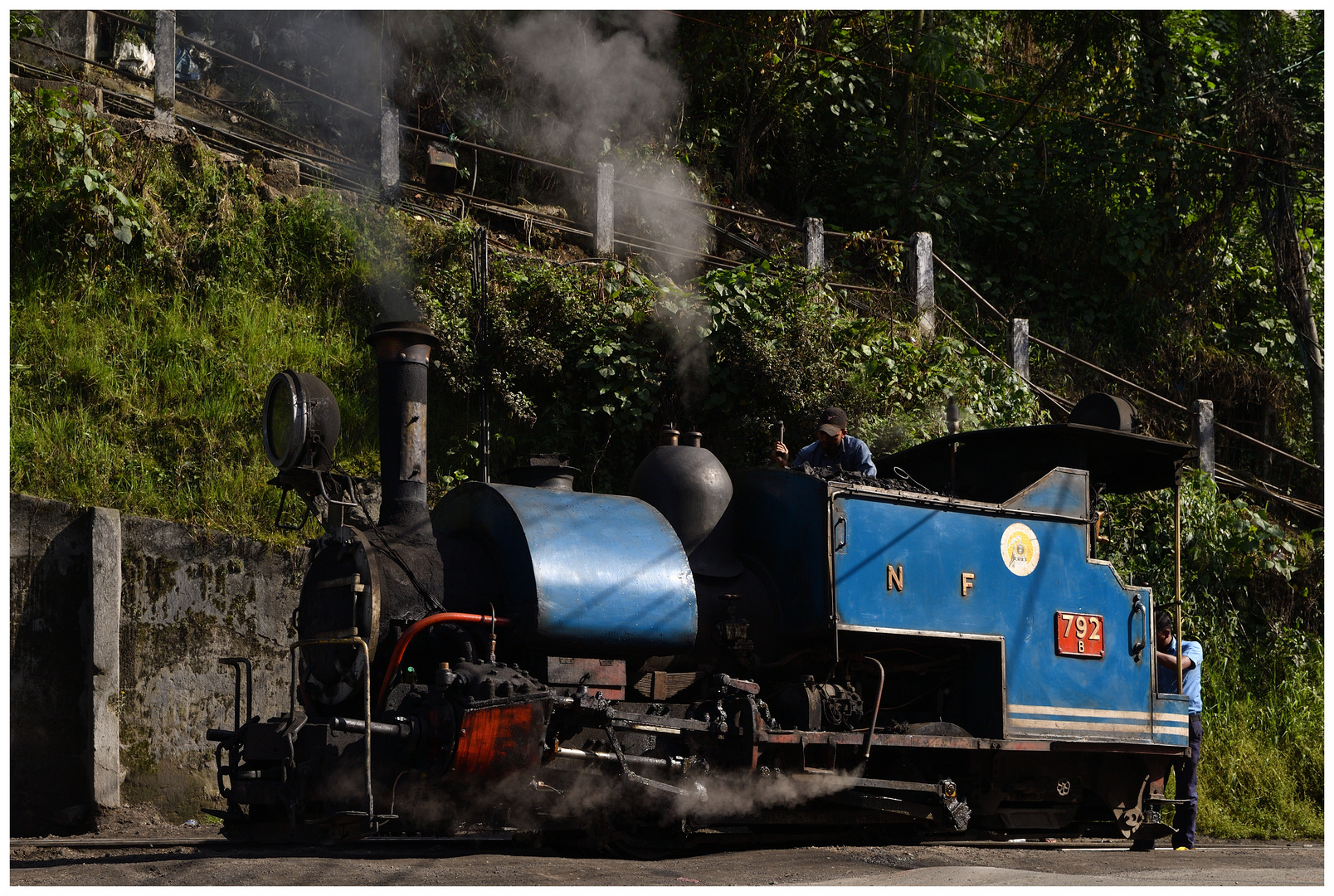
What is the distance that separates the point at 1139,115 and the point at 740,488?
39.0 ft

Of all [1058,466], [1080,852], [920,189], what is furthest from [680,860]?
[920,189]

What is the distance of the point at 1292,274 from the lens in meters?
15.2

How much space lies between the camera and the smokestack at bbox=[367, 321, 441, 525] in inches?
252

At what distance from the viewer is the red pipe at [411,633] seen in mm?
5660

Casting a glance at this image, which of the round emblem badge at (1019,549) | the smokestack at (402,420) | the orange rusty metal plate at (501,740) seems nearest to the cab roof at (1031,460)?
the round emblem badge at (1019,549)

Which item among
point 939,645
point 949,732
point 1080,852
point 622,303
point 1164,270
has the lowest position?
point 1080,852

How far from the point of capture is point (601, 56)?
14914mm

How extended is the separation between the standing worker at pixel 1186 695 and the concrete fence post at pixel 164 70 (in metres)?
9.41

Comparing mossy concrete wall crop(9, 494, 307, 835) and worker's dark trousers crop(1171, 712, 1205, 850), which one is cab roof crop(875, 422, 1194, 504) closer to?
worker's dark trousers crop(1171, 712, 1205, 850)

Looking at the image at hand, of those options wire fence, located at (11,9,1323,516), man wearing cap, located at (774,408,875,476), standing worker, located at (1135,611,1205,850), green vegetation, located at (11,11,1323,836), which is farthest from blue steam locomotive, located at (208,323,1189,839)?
wire fence, located at (11,9,1323,516)

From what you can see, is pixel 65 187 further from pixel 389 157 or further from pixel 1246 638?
pixel 1246 638

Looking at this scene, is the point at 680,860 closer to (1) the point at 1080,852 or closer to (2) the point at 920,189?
(1) the point at 1080,852

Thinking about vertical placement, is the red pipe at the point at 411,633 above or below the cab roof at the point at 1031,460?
below

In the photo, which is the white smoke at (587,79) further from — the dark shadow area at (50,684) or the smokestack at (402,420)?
the smokestack at (402,420)
